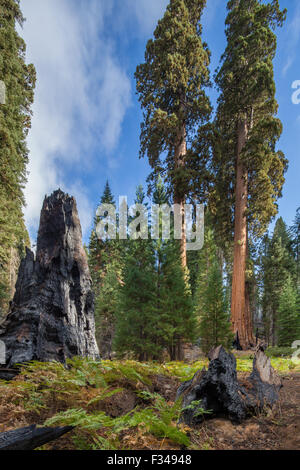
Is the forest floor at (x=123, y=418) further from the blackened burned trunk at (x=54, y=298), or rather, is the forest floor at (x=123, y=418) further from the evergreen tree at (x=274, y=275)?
the evergreen tree at (x=274, y=275)

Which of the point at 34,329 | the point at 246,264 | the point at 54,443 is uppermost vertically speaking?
the point at 246,264

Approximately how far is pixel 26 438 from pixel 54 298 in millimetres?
2870

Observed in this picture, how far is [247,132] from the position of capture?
12844mm

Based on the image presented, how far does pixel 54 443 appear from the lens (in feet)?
4.66

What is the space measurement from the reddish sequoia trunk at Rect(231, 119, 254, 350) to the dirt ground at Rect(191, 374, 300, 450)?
10100 millimetres

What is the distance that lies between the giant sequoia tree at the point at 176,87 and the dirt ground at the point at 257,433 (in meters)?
10.1

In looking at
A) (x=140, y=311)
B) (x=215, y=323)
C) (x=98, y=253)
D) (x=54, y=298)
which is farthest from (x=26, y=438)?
(x=98, y=253)

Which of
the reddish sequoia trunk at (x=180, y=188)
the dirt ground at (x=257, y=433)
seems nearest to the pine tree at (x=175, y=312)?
the reddish sequoia trunk at (x=180, y=188)

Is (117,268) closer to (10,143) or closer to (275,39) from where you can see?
(10,143)

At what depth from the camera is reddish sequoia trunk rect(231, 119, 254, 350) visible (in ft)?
37.3

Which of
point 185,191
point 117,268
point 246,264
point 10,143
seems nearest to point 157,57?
point 185,191

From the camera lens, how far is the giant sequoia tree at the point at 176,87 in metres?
12.0

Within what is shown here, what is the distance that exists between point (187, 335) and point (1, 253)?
895 centimetres

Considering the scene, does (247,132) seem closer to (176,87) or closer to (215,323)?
(176,87)
